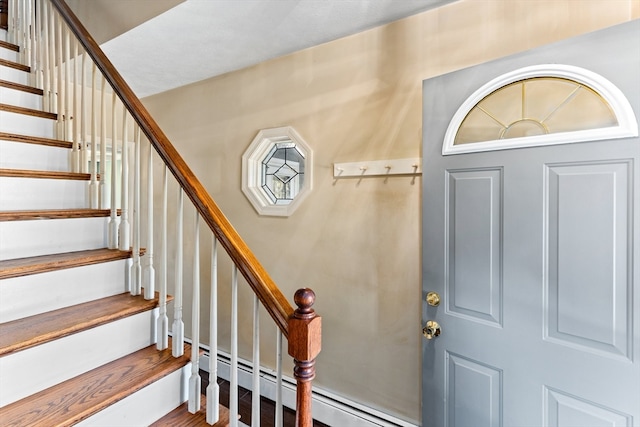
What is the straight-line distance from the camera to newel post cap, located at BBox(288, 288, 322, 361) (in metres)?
0.97

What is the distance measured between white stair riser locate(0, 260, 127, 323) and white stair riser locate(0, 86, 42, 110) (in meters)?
1.40

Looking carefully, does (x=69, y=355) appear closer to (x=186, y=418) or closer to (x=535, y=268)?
(x=186, y=418)

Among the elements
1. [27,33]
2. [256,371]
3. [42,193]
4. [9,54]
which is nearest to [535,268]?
[256,371]

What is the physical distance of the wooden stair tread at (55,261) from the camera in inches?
49.5

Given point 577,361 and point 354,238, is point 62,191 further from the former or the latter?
point 577,361

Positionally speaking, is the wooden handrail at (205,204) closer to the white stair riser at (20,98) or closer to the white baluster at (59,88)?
the white baluster at (59,88)

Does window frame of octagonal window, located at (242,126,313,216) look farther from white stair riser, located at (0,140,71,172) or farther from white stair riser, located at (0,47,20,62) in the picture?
white stair riser, located at (0,47,20,62)

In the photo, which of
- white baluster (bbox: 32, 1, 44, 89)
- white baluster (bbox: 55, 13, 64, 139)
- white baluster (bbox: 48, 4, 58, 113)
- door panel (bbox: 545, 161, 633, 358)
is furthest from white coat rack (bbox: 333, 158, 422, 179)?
white baluster (bbox: 32, 1, 44, 89)

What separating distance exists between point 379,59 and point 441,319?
4.87 ft

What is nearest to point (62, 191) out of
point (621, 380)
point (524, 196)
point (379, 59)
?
point (379, 59)

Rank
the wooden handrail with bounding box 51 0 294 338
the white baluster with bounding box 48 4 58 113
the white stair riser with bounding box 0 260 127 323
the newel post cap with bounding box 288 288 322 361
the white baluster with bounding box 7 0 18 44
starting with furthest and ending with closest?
the white baluster with bounding box 7 0 18 44 → the white baluster with bounding box 48 4 58 113 → the white stair riser with bounding box 0 260 127 323 → the wooden handrail with bounding box 51 0 294 338 → the newel post cap with bounding box 288 288 322 361

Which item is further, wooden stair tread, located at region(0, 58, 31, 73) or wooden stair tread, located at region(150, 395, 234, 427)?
wooden stair tread, located at region(0, 58, 31, 73)

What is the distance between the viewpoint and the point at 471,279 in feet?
4.43

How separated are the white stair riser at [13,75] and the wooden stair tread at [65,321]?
184 cm
